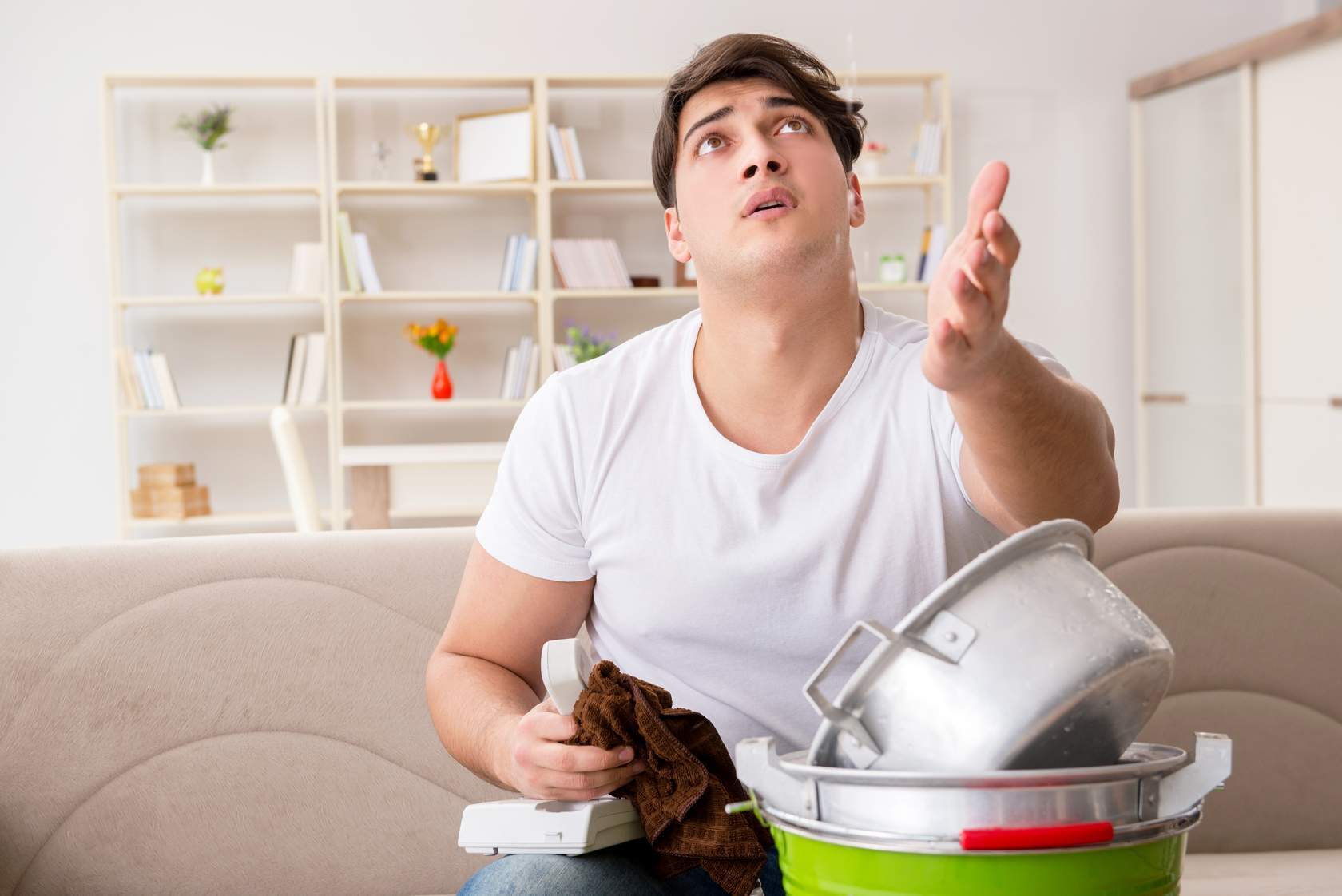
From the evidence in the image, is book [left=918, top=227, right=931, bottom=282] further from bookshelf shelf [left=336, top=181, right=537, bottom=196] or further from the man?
the man

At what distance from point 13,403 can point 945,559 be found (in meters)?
4.94

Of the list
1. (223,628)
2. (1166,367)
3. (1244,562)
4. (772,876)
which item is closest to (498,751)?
(772,876)

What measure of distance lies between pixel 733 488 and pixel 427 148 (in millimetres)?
4133

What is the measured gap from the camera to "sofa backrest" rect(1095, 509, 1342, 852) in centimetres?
165

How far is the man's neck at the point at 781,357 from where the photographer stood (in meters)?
1.31

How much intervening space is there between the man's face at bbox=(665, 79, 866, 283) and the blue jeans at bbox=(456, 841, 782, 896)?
57 cm

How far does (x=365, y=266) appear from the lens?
502 cm

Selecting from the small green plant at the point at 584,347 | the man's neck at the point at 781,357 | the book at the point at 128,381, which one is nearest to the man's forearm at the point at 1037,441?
the man's neck at the point at 781,357

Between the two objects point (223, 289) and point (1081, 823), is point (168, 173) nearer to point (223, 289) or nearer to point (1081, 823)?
point (223, 289)

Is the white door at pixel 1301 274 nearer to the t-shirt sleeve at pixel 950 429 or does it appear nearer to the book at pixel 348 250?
the book at pixel 348 250

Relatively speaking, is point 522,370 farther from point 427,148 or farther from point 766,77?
point 766,77

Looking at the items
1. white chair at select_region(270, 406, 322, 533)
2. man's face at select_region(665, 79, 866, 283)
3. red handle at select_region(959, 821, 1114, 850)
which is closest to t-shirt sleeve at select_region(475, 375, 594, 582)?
man's face at select_region(665, 79, 866, 283)

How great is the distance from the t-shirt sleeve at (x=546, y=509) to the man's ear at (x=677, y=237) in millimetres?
230

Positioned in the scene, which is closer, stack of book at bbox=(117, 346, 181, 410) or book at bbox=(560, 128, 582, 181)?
stack of book at bbox=(117, 346, 181, 410)
